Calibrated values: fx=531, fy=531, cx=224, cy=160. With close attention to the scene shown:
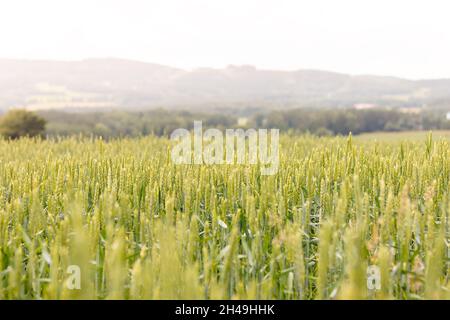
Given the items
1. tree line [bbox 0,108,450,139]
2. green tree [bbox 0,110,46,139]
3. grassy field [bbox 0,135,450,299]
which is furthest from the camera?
tree line [bbox 0,108,450,139]

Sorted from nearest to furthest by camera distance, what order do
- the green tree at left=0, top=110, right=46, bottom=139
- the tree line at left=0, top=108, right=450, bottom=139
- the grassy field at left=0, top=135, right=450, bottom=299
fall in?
1. the grassy field at left=0, top=135, right=450, bottom=299
2. the green tree at left=0, top=110, right=46, bottom=139
3. the tree line at left=0, top=108, right=450, bottom=139

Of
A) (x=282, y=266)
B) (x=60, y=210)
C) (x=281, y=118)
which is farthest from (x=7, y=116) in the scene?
(x=281, y=118)

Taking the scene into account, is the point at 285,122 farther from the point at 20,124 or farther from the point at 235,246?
the point at 235,246

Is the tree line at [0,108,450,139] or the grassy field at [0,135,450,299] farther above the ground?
the grassy field at [0,135,450,299]

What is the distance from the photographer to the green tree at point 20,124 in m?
41.5

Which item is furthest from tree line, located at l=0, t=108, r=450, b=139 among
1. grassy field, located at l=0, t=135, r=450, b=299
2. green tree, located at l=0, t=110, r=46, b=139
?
grassy field, located at l=0, t=135, r=450, b=299

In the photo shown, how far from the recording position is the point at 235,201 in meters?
5.40

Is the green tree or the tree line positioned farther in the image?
the tree line

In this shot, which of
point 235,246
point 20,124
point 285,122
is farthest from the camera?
point 285,122

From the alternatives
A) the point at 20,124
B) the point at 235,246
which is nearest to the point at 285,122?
the point at 20,124

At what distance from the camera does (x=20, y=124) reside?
41.7 metres

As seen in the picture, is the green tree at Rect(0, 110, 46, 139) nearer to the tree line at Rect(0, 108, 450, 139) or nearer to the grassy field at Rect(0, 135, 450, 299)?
the grassy field at Rect(0, 135, 450, 299)

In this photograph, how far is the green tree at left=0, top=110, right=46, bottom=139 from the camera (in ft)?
136
